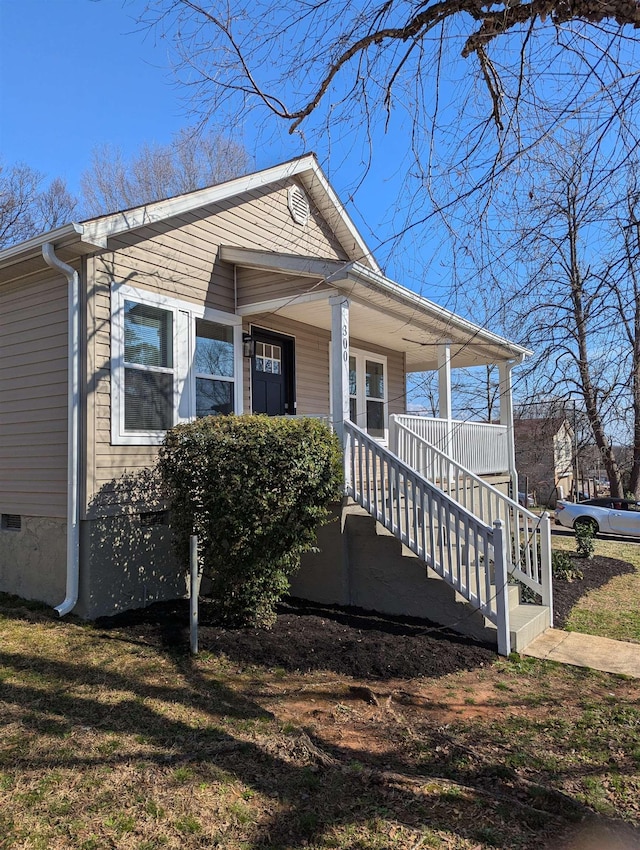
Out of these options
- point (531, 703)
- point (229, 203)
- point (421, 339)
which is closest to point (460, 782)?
point (531, 703)

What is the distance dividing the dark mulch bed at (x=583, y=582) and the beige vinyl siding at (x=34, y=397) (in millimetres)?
6048

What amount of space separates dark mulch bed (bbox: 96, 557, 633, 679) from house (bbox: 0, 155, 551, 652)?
0.94 ft

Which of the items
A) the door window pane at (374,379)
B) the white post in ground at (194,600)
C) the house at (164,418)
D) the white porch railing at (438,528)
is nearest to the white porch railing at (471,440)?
the house at (164,418)

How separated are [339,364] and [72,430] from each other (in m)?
3.13

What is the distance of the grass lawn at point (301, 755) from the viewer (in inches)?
108

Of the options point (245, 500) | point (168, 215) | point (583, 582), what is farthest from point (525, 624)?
point (168, 215)

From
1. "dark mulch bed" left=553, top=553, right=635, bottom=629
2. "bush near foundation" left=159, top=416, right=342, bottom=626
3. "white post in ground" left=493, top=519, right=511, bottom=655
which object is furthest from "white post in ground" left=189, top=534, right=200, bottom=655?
"dark mulch bed" left=553, top=553, right=635, bottom=629

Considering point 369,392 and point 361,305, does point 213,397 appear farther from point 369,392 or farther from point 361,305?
point 369,392

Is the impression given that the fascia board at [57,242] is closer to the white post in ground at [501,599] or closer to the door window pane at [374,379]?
the white post in ground at [501,599]

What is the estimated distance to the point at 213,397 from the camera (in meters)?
7.69

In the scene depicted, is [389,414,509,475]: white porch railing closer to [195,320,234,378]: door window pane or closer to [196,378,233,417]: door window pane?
[196,378,233,417]: door window pane

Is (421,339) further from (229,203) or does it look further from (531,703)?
(531,703)

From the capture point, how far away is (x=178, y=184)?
2002 centimetres

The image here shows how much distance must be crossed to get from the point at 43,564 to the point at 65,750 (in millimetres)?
3587
